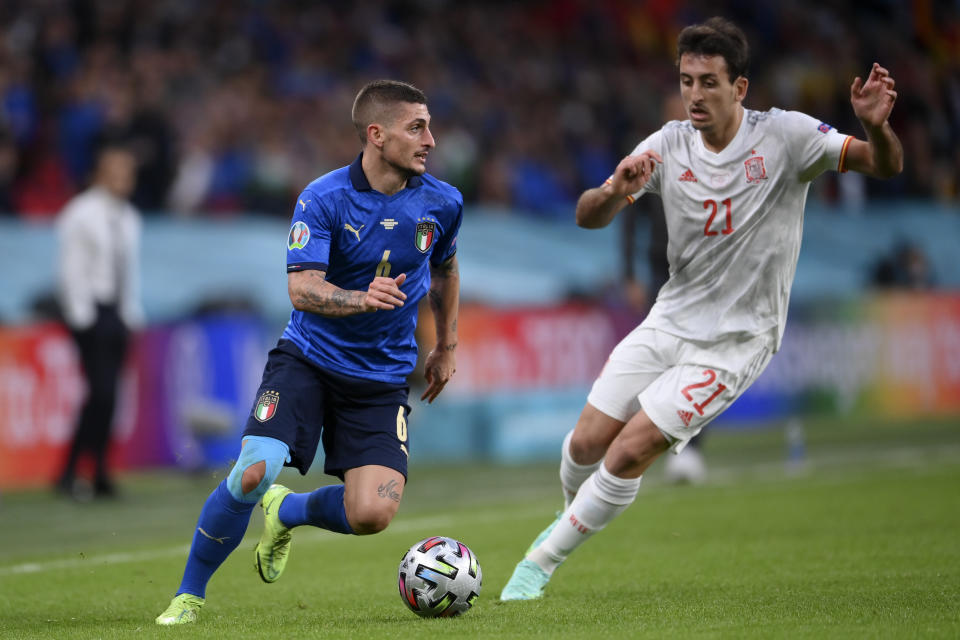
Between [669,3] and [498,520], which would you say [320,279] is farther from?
[669,3]

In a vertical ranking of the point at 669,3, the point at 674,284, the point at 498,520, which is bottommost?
the point at 498,520

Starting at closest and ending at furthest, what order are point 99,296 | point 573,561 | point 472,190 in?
1. point 573,561
2. point 99,296
3. point 472,190

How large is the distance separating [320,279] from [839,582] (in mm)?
2638

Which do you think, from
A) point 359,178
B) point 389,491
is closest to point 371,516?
point 389,491

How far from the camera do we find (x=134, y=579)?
692 cm

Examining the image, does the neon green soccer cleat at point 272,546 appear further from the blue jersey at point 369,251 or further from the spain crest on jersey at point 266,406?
the blue jersey at point 369,251

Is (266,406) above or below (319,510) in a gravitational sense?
above

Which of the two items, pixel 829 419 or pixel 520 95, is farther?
pixel 520 95

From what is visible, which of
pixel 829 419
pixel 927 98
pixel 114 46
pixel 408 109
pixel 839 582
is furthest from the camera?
pixel 927 98

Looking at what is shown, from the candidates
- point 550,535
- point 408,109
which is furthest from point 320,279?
point 550,535

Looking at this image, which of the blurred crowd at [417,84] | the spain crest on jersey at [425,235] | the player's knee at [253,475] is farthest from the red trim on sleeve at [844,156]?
the blurred crowd at [417,84]

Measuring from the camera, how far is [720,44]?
5609 mm

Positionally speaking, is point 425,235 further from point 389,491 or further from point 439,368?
point 389,491

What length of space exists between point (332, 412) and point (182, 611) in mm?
974
